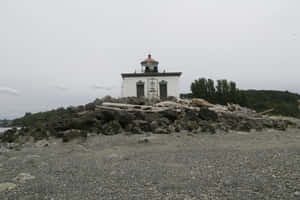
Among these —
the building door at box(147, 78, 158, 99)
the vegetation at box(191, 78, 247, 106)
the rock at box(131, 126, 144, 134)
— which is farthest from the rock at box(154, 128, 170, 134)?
the vegetation at box(191, 78, 247, 106)

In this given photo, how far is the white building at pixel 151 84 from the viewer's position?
21.0m

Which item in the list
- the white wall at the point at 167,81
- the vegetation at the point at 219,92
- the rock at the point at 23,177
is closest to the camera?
the rock at the point at 23,177

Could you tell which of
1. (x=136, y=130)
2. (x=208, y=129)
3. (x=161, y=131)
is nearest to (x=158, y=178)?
(x=161, y=131)

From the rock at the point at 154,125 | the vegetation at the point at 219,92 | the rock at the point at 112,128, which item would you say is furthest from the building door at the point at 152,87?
the rock at the point at 112,128

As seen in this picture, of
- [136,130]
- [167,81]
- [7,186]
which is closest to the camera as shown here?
[7,186]

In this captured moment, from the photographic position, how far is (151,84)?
21.0 m

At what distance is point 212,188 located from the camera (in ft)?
10.4

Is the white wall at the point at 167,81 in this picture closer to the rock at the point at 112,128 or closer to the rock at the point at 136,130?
the rock at the point at 112,128

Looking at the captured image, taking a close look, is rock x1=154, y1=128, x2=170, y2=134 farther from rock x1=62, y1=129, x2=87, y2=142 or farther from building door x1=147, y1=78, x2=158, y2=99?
building door x1=147, y1=78, x2=158, y2=99

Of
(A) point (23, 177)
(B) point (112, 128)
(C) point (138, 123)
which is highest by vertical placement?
(C) point (138, 123)

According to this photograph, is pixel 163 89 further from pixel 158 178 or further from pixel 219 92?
pixel 158 178

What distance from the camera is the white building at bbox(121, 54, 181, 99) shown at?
68.9 feet

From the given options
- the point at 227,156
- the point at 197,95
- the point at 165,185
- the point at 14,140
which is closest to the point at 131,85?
the point at 197,95

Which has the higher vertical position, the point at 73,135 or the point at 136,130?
the point at 136,130
